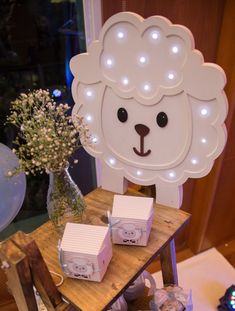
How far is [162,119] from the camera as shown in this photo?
3.21ft

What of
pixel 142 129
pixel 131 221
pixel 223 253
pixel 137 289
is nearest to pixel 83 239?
pixel 131 221

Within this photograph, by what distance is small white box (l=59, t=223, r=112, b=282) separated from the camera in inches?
32.0

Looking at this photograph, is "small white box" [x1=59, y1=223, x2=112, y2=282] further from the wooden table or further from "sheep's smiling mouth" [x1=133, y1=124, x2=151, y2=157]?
"sheep's smiling mouth" [x1=133, y1=124, x2=151, y2=157]

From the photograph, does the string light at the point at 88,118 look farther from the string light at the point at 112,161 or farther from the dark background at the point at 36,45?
the dark background at the point at 36,45

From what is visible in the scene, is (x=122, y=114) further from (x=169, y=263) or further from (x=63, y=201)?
(x=169, y=263)

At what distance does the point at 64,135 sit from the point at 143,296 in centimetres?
90

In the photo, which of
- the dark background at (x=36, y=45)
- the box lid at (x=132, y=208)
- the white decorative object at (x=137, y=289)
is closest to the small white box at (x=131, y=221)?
the box lid at (x=132, y=208)

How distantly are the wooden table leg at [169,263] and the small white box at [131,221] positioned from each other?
0.24 m

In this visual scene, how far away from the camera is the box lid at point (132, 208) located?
926 mm

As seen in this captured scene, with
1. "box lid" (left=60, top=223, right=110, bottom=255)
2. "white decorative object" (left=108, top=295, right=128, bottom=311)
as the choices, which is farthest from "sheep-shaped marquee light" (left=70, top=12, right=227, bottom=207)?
"white decorative object" (left=108, top=295, right=128, bottom=311)

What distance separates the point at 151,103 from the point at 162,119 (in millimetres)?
61

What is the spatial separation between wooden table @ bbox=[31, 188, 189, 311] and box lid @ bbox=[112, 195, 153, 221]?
0.35 ft

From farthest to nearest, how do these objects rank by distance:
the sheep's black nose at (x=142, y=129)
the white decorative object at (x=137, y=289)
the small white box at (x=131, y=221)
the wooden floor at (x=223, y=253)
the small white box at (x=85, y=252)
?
the wooden floor at (x=223, y=253), the white decorative object at (x=137, y=289), the sheep's black nose at (x=142, y=129), the small white box at (x=131, y=221), the small white box at (x=85, y=252)

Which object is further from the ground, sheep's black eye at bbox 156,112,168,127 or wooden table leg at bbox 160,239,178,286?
sheep's black eye at bbox 156,112,168,127
